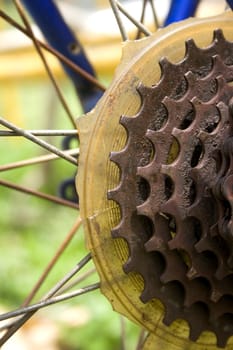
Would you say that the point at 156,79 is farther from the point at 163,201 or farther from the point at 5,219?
the point at 5,219

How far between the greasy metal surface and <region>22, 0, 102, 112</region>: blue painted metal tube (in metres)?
0.29

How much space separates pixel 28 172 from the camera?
7.82 feet

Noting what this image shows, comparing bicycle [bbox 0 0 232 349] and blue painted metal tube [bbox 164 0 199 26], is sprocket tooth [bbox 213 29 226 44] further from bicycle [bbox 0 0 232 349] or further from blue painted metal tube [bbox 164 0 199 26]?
blue painted metal tube [bbox 164 0 199 26]

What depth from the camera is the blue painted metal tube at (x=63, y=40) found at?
0.87 meters

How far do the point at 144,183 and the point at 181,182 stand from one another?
0.03 meters

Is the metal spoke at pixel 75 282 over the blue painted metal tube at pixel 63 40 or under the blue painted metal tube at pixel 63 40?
under

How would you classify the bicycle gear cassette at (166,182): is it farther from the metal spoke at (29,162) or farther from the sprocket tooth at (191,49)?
the metal spoke at (29,162)

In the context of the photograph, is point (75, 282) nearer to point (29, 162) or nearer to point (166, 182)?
point (29, 162)

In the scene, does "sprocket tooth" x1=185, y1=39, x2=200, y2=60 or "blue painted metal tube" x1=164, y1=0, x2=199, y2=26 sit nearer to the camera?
"sprocket tooth" x1=185, y1=39, x2=200, y2=60

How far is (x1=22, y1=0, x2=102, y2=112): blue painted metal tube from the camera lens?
0.87 metres

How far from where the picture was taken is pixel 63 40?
2.93 ft

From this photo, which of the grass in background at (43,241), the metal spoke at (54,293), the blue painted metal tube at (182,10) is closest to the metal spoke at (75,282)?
the metal spoke at (54,293)

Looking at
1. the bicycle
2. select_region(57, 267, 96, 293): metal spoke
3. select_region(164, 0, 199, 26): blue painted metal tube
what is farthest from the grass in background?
the bicycle

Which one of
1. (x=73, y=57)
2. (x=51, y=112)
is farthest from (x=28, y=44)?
(x=73, y=57)
